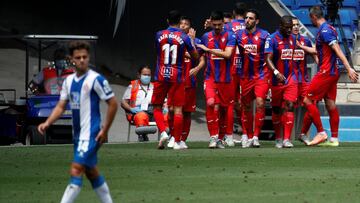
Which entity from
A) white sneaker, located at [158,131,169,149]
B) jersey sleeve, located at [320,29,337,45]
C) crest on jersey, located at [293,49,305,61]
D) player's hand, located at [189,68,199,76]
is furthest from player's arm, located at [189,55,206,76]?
jersey sleeve, located at [320,29,337,45]

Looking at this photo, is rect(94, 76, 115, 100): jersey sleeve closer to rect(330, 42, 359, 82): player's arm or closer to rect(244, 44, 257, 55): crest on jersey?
rect(330, 42, 359, 82): player's arm

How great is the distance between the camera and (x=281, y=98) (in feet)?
63.9

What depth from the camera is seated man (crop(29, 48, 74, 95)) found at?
23.5 metres

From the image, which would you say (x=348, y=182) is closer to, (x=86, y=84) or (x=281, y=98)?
(x=86, y=84)

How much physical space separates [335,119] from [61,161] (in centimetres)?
487

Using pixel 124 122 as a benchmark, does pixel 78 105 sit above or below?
above

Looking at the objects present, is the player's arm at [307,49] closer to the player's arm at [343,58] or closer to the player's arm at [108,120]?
the player's arm at [343,58]

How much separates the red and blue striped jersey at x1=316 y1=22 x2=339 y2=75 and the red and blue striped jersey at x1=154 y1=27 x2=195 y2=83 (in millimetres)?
2126

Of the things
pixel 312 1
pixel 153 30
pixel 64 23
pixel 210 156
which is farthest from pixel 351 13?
pixel 210 156

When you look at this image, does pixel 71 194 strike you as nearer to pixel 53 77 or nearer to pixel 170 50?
pixel 170 50

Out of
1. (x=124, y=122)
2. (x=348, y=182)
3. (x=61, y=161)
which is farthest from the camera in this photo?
(x=124, y=122)

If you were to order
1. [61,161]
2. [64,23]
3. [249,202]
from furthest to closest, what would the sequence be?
[64,23]
[61,161]
[249,202]

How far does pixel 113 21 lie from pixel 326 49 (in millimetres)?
13948

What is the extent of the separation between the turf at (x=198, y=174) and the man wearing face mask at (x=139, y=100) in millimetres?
4328
